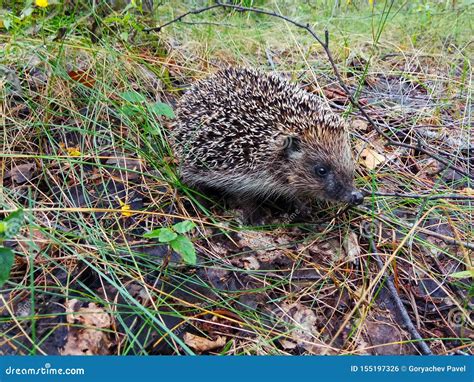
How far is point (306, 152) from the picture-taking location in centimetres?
385

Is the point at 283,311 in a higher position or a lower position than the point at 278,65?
lower

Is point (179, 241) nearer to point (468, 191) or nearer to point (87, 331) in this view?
point (87, 331)

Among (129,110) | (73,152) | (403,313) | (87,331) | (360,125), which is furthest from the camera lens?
(360,125)

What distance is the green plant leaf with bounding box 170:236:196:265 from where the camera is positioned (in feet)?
9.11

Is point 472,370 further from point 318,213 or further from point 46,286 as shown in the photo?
point 46,286

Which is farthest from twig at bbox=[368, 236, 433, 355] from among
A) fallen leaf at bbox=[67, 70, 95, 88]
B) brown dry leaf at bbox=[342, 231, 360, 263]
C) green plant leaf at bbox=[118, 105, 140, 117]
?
fallen leaf at bbox=[67, 70, 95, 88]

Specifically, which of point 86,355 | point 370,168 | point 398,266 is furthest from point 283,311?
point 370,168

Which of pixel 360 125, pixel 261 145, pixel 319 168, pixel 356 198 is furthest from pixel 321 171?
pixel 360 125

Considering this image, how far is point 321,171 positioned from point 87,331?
2.31m

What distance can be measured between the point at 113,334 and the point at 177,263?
0.65 metres

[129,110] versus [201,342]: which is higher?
[129,110]

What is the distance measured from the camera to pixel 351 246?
11.3 ft

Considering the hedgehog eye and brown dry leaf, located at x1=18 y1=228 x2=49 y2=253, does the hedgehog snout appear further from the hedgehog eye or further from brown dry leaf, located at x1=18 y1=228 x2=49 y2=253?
brown dry leaf, located at x1=18 y1=228 x2=49 y2=253

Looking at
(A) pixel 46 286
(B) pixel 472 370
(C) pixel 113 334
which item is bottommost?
(B) pixel 472 370
